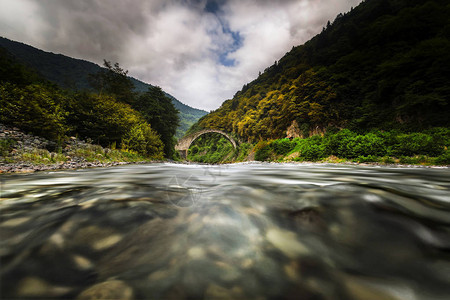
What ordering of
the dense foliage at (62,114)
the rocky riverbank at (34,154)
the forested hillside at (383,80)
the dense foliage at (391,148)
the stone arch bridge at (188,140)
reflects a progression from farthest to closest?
the stone arch bridge at (188,140)
the forested hillside at (383,80)
the dense foliage at (391,148)
the dense foliage at (62,114)
the rocky riverbank at (34,154)

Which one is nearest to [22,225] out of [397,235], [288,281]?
[288,281]

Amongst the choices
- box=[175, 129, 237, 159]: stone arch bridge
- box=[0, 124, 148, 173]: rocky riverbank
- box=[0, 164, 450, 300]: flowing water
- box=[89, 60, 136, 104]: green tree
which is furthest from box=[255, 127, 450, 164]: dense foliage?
box=[175, 129, 237, 159]: stone arch bridge

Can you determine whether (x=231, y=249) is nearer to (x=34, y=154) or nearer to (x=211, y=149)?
(x=34, y=154)

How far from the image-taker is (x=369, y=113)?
1498 centimetres

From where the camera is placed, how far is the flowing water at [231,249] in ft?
2.82

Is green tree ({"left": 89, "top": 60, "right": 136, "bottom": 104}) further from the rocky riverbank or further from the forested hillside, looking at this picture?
the forested hillside

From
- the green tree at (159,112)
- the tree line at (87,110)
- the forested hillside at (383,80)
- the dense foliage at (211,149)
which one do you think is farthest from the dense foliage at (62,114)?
the dense foliage at (211,149)

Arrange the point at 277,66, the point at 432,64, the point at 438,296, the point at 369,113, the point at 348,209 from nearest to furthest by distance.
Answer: the point at 438,296, the point at 348,209, the point at 432,64, the point at 369,113, the point at 277,66

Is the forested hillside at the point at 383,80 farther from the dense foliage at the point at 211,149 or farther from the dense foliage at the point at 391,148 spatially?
the dense foliage at the point at 211,149

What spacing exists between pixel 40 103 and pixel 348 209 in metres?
13.6

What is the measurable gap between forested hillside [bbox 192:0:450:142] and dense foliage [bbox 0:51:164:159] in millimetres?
20806

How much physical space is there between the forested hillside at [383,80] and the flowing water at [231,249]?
16020 millimetres

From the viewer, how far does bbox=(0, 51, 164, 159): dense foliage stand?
7684 millimetres

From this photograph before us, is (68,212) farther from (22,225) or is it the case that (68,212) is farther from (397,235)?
(397,235)
